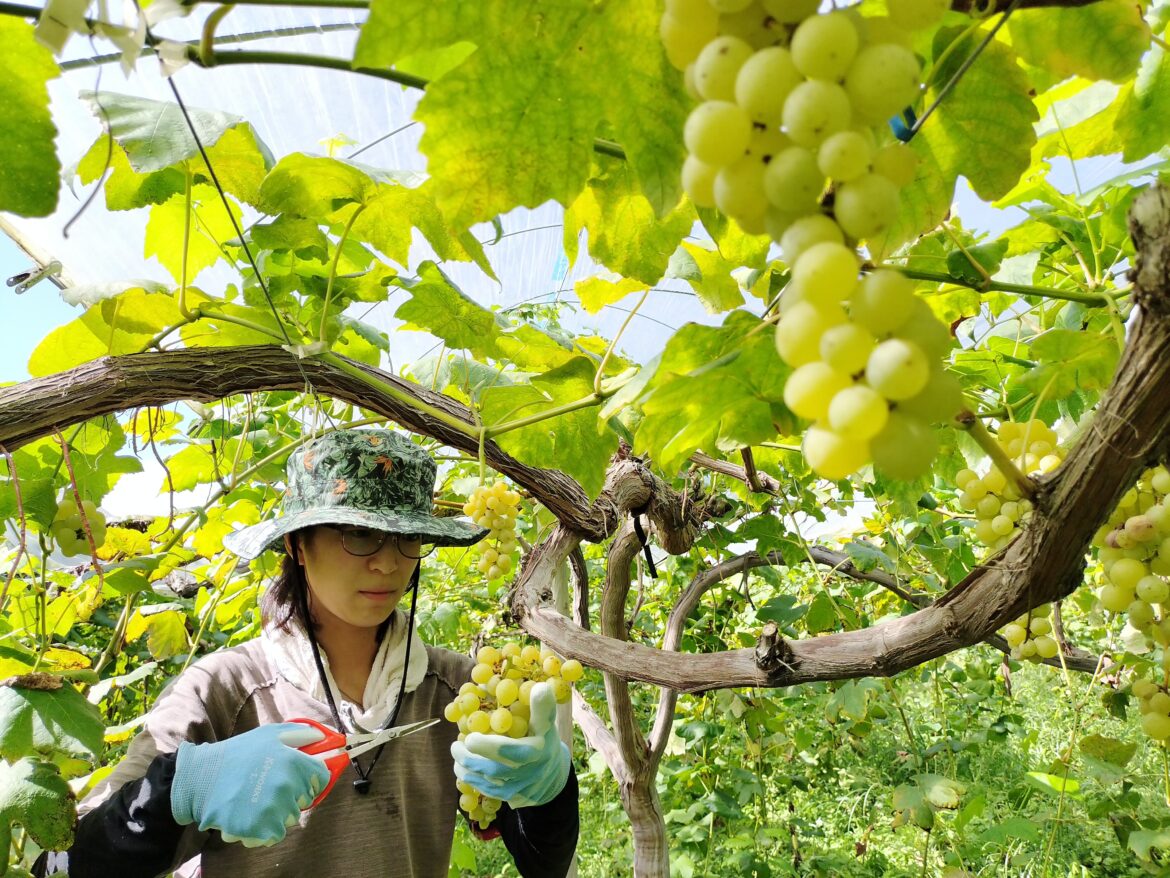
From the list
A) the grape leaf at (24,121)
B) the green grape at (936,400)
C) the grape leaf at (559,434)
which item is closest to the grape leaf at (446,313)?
the grape leaf at (559,434)

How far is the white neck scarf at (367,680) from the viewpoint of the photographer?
5.83 feet

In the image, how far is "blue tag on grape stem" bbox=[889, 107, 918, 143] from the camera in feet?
1.65

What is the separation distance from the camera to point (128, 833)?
1391 mm

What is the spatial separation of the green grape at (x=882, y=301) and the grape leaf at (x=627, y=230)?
436 millimetres

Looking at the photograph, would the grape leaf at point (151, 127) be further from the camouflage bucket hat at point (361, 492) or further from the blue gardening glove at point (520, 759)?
the blue gardening glove at point (520, 759)

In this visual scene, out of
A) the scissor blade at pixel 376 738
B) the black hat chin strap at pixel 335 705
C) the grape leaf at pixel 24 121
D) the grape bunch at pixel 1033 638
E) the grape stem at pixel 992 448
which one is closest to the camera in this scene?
the grape stem at pixel 992 448

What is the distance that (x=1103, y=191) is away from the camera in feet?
3.75

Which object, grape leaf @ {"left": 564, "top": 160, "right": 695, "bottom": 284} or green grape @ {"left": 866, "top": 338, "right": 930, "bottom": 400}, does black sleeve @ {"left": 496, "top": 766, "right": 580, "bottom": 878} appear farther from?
green grape @ {"left": 866, "top": 338, "right": 930, "bottom": 400}

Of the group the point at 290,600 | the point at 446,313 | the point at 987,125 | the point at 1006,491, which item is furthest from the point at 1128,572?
the point at 290,600

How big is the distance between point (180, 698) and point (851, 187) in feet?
5.68

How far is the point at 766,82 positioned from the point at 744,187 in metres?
0.05

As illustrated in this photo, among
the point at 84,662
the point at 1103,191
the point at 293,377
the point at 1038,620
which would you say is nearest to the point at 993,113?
the point at 1103,191

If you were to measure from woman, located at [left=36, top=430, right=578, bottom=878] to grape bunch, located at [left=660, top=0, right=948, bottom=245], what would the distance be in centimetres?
112

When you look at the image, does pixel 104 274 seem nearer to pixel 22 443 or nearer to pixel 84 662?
pixel 84 662
